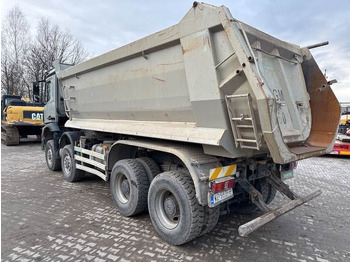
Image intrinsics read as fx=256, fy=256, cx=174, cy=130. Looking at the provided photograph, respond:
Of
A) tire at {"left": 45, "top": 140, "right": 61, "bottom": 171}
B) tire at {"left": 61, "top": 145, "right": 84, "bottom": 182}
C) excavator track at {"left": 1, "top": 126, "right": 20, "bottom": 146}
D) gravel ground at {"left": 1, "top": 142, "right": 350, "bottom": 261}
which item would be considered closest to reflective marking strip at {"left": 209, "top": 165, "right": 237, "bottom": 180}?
gravel ground at {"left": 1, "top": 142, "right": 350, "bottom": 261}

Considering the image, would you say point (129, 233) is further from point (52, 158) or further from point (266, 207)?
point (52, 158)

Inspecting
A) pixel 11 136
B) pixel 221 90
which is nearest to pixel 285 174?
pixel 221 90

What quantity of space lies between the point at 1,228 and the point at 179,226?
2751 millimetres

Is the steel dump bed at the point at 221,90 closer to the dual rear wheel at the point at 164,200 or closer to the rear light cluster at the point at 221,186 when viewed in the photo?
the rear light cluster at the point at 221,186

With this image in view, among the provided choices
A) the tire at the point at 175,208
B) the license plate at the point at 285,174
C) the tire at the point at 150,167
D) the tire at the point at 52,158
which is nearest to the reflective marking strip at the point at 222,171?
the tire at the point at 175,208

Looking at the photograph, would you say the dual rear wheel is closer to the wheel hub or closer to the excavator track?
the wheel hub

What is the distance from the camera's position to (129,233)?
364cm

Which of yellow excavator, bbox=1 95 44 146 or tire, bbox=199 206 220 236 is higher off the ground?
yellow excavator, bbox=1 95 44 146

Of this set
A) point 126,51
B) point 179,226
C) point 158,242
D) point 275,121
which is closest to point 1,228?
point 158,242

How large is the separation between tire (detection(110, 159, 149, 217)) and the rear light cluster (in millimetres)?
1358

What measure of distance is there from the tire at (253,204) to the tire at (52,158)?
206 inches

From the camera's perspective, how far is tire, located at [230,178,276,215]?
412cm

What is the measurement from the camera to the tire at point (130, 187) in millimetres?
3939

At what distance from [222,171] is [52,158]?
5.89 m
